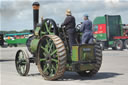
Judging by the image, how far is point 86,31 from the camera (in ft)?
28.8

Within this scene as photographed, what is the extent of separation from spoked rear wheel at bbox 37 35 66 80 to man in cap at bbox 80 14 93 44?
→ 3.53ft

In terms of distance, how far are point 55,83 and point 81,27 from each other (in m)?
2.17

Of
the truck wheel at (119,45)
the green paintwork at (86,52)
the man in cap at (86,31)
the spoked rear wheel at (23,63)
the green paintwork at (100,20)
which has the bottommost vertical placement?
the truck wheel at (119,45)

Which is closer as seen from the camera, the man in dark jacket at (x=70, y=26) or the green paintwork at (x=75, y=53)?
the green paintwork at (x=75, y=53)

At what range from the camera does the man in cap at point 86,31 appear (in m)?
8.66

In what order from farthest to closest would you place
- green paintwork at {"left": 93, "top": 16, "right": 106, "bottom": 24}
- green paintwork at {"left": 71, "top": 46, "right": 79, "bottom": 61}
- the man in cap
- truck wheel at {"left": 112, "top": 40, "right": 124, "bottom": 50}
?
green paintwork at {"left": 93, "top": 16, "right": 106, "bottom": 24} → truck wheel at {"left": 112, "top": 40, "right": 124, "bottom": 50} → the man in cap → green paintwork at {"left": 71, "top": 46, "right": 79, "bottom": 61}

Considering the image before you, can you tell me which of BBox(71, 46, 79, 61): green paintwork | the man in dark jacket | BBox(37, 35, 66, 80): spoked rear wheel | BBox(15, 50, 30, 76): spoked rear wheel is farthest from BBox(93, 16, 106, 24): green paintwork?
BBox(71, 46, 79, 61): green paintwork

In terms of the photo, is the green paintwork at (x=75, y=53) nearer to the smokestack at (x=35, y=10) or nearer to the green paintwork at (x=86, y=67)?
the green paintwork at (x=86, y=67)

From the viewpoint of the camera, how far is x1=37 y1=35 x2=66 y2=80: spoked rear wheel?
7617 millimetres

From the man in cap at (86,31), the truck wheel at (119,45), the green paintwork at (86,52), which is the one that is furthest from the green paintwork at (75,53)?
the truck wheel at (119,45)

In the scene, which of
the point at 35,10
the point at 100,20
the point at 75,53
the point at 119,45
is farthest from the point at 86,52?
Result: the point at 100,20

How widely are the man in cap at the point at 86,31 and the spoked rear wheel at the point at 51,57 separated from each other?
1.08 meters

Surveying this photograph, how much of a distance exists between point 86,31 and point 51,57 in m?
1.43

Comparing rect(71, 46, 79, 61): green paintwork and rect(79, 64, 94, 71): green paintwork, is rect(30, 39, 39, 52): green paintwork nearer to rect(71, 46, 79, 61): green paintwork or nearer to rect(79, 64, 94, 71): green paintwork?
rect(71, 46, 79, 61): green paintwork
